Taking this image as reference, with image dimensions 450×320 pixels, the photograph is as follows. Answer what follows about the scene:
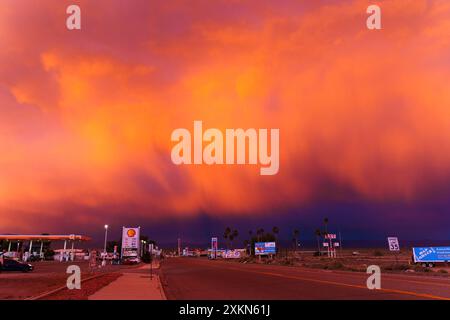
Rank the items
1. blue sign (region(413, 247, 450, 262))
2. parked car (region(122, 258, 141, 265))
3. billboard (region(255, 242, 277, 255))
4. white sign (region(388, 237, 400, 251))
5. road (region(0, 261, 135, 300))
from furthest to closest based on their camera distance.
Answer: billboard (region(255, 242, 277, 255)) → parked car (region(122, 258, 141, 265)) → blue sign (region(413, 247, 450, 262)) → white sign (region(388, 237, 400, 251)) → road (region(0, 261, 135, 300))

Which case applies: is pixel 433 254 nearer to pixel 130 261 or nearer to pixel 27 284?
pixel 130 261

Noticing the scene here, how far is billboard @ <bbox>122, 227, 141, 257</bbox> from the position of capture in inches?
2494

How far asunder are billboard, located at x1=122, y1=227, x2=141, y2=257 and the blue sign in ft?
143

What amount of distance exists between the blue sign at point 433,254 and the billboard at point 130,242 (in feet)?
143

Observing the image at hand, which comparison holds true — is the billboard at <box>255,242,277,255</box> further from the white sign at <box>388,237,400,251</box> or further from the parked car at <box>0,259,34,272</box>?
the parked car at <box>0,259,34,272</box>

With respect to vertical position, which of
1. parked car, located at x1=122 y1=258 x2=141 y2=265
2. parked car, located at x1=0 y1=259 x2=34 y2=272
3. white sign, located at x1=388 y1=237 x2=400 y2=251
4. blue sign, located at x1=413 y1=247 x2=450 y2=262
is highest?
white sign, located at x1=388 y1=237 x2=400 y2=251

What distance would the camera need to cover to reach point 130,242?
63.9 meters

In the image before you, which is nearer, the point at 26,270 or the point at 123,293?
the point at 123,293

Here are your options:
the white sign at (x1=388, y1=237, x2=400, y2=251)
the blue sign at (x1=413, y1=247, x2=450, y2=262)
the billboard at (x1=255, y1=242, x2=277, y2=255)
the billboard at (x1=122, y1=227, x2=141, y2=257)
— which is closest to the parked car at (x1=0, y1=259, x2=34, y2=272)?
the billboard at (x1=122, y1=227, x2=141, y2=257)

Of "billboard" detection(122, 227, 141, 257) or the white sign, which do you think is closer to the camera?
the white sign
